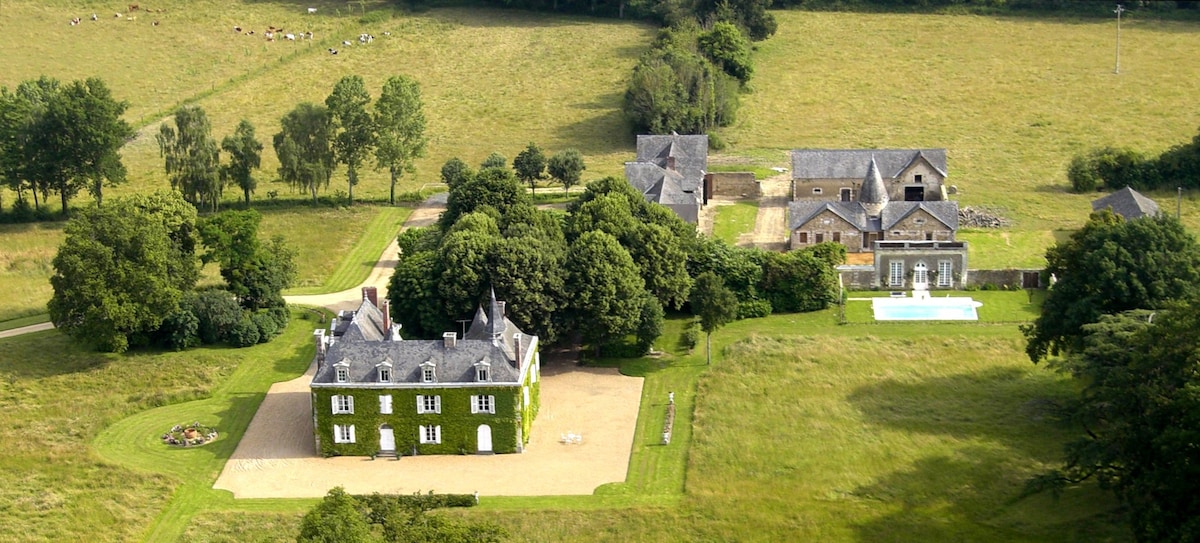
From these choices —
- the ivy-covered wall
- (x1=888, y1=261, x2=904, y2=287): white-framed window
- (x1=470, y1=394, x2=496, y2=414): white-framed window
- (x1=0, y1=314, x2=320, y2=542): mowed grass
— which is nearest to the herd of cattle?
(x1=0, y1=314, x2=320, y2=542): mowed grass

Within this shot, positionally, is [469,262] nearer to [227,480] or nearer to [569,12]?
[227,480]

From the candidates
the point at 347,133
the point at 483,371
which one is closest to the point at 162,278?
the point at 483,371

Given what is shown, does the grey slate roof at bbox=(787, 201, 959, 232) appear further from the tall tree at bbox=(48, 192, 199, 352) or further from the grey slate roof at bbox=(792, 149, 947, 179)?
the tall tree at bbox=(48, 192, 199, 352)

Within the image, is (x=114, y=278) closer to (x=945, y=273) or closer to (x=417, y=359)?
(x=417, y=359)

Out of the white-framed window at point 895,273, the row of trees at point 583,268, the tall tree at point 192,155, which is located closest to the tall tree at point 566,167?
the row of trees at point 583,268

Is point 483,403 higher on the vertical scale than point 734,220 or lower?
lower

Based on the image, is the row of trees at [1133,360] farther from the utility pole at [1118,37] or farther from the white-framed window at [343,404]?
the utility pole at [1118,37]

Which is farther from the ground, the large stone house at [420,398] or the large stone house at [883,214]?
the large stone house at [883,214]
